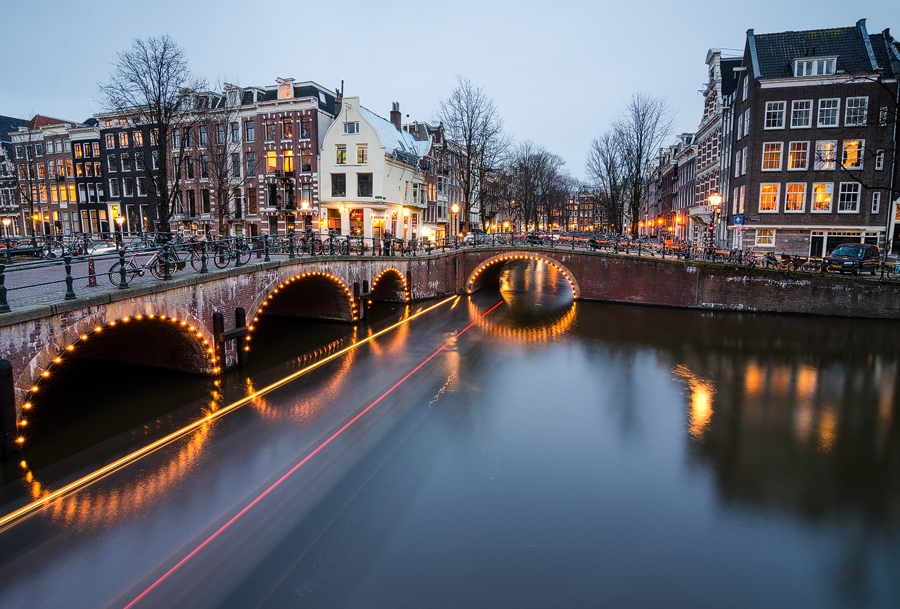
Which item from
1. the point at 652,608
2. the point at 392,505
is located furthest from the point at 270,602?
the point at 652,608

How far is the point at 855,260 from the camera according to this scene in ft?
84.1

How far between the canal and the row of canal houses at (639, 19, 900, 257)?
17.5 metres

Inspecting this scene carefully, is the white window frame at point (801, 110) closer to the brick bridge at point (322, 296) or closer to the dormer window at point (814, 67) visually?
the dormer window at point (814, 67)

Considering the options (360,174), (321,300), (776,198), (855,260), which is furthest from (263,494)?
(776,198)

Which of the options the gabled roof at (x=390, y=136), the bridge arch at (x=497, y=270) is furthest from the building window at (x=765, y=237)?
the gabled roof at (x=390, y=136)

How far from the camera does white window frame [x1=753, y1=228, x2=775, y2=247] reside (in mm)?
32969

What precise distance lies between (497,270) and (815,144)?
76.2 ft

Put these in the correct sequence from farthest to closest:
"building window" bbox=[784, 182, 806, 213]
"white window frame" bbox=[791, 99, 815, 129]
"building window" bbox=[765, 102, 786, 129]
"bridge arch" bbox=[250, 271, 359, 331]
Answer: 1. "building window" bbox=[784, 182, 806, 213]
2. "building window" bbox=[765, 102, 786, 129]
3. "white window frame" bbox=[791, 99, 815, 129]
4. "bridge arch" bbox=[250, 271, 359, 331]

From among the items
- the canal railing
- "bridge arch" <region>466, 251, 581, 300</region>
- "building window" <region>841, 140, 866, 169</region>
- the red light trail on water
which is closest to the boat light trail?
the red light trail on water

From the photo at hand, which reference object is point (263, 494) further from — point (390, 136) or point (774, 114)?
point (774, 114)

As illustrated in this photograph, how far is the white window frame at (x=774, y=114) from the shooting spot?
1240 inches

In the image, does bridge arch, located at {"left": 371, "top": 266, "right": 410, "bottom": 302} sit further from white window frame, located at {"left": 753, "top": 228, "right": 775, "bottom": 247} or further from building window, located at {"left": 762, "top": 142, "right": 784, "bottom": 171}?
building window, located at {"left": 762, "top": 142, "right": 784, "bottom": 171}

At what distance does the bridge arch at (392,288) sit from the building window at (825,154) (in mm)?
27196

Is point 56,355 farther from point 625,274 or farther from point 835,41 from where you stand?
point 835,41
